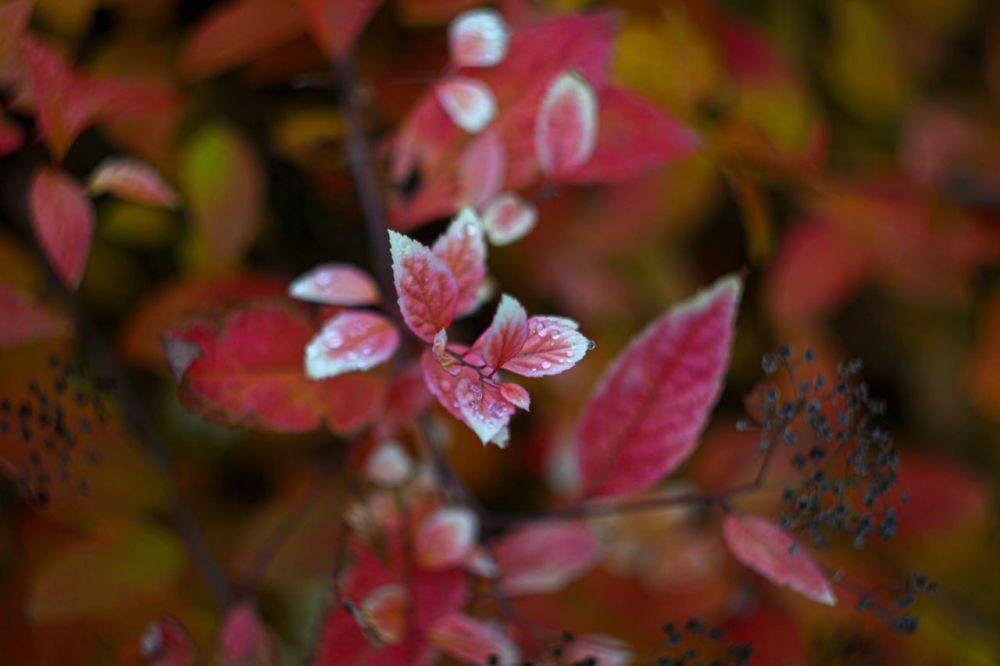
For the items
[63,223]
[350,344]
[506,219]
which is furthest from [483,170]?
[63,223]

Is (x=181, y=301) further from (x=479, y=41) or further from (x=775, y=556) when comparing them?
(x=775, y=556)

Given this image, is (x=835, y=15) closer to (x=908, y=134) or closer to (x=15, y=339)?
(x=908, y=134)

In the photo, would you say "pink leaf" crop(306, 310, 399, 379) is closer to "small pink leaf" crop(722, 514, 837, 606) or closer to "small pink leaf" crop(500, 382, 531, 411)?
"small pink leaf" crop(500, 382, 531, 411)

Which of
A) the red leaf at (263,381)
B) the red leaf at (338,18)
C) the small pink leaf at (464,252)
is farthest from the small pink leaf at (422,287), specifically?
the red leaf at (338,18)

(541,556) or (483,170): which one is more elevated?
(483,170)

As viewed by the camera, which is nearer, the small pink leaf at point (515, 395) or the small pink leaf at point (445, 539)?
the small pink leaf at point (515, 395)

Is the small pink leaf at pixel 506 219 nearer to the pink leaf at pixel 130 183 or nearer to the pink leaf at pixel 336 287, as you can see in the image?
the pink leaf at pixel 336 287

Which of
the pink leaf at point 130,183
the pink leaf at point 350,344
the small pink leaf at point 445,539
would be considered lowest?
the small pink leaf at point 445,539
